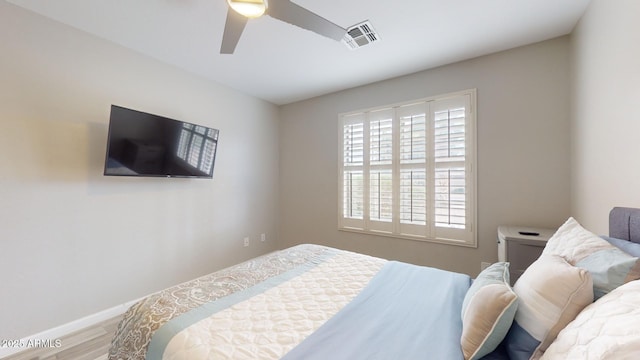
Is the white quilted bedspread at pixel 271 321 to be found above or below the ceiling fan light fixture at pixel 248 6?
below

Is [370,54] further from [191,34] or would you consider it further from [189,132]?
[189,132]

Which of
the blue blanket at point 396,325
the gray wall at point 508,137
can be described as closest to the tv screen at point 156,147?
the gray wall at point 508,137

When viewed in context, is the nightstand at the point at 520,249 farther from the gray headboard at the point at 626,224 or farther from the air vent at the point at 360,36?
the air vent at the point at 360,36

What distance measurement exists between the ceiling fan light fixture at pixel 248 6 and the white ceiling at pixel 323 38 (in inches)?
21.5

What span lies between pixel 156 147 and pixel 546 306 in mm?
2940

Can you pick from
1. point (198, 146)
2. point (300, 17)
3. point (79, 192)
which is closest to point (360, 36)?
point (300, 17)

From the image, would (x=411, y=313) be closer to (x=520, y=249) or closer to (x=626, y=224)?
(x=626, y=224)

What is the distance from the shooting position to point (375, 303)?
128 cm

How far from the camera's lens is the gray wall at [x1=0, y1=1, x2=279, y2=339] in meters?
1.83

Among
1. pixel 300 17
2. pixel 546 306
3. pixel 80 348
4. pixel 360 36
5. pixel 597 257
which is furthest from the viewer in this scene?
pixel 360 36

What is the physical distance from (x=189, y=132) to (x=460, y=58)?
119 inches

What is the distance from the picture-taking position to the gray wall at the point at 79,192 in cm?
183

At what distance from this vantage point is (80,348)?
1.88 m

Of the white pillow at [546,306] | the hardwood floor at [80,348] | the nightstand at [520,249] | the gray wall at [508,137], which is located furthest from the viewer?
the gray wall at [508,137]
